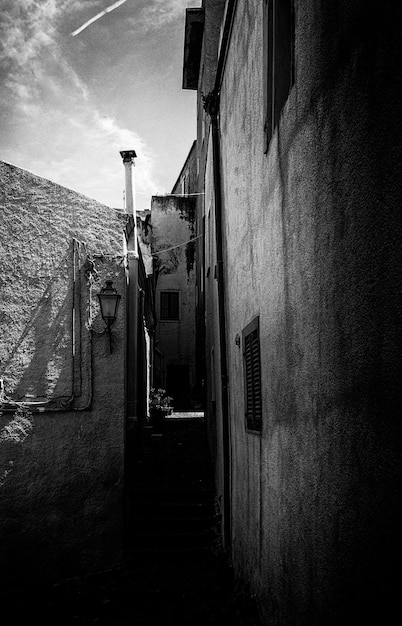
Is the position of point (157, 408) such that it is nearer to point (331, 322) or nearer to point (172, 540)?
point (172, 540)

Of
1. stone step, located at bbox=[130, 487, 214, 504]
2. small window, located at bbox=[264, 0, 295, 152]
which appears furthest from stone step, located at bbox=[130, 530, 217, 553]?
small window, located at bbox=[264, 0, 295, 152]

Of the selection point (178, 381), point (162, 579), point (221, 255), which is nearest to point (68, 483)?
point (162, 579)

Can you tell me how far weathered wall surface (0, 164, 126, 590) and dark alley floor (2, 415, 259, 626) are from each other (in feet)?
1.77

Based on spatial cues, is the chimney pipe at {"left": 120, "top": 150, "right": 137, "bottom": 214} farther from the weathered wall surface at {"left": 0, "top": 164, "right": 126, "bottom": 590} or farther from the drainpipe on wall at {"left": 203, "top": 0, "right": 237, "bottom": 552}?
the drainpipe on wall at {"left": 203, "top": 0, "right": 237, "bottom": 552}

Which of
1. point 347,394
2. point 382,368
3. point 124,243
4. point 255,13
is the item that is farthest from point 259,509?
point 124,243

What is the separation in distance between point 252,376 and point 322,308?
2.60m

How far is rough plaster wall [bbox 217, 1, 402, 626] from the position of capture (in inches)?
79.9

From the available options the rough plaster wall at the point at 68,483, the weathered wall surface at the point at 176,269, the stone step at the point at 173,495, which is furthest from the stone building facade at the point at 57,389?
the weathered wall surface at the point at 176,269

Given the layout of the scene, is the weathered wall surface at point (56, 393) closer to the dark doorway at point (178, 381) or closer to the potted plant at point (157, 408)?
the potted plant at point (157, 408)

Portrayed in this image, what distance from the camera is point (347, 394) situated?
2.45 metres

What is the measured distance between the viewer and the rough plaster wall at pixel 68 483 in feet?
25.3

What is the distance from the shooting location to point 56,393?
802 centimetres

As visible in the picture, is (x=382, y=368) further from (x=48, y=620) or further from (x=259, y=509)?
(x=48, y=620)

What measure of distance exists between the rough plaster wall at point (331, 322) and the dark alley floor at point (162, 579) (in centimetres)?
204
